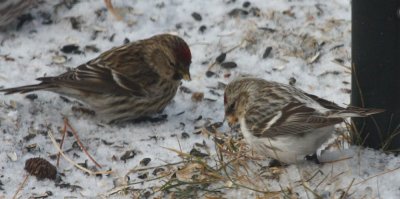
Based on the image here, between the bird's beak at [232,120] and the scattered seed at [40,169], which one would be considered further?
the bird's beak at [232,120]

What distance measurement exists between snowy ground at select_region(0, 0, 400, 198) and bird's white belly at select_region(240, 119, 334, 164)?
0.33ft

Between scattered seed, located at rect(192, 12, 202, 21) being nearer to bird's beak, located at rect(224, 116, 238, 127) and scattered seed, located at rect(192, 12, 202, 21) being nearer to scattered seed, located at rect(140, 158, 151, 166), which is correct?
bird's beak, located at rect(224, 116, 238, 127)

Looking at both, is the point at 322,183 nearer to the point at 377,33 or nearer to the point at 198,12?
the point at 377,33

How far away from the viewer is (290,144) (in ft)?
11.6

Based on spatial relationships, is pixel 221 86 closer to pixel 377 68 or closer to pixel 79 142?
pixel 79 142

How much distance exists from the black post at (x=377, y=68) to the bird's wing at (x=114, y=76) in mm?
1273

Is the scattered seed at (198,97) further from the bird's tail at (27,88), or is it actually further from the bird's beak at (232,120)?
the bird's tail at (27,88)

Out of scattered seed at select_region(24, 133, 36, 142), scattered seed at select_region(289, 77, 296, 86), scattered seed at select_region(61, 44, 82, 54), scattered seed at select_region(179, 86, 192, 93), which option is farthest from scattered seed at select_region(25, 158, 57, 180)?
scattered seed at select_region(289, 77, 296, 86)

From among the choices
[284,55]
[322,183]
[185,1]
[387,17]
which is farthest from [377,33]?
[185,1]

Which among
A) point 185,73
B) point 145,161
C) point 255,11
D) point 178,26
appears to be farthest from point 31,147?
point 255,11

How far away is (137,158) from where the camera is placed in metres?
4.00

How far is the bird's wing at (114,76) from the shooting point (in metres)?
4.43

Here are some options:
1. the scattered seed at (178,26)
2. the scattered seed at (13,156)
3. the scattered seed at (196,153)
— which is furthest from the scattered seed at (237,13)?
the scattered seed at (13,156)

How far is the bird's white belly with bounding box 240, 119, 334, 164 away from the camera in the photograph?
11.5ft
